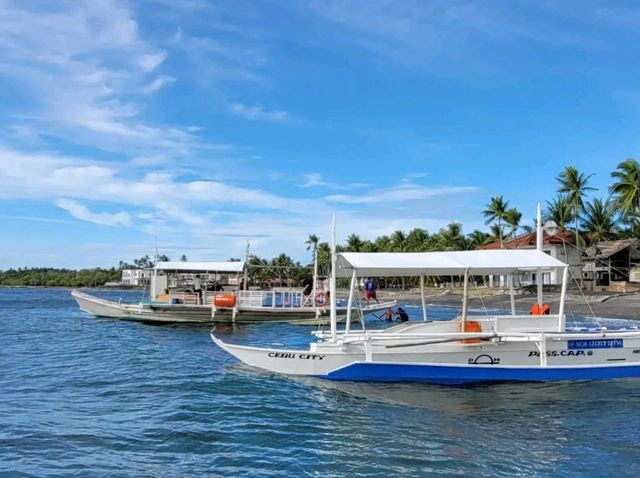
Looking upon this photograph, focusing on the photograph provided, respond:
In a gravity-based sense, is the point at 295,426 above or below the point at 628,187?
below

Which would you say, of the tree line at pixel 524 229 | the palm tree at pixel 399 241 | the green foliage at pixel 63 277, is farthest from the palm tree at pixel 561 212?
the green foliage at pixel 63 277

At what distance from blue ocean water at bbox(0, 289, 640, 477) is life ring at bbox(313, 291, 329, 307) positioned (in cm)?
1589

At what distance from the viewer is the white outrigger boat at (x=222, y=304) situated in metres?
32.2

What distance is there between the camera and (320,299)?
3334cm

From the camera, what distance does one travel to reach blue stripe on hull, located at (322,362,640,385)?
45.5ft

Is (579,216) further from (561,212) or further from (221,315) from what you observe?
(221,315)

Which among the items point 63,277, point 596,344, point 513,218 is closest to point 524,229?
point 513,218

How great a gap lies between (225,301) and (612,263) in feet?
146

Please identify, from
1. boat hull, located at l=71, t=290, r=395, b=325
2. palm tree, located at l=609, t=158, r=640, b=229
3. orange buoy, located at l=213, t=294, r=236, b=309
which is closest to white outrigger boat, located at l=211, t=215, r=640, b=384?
orange buoy, located at l=213, t=294, r=236, b=309

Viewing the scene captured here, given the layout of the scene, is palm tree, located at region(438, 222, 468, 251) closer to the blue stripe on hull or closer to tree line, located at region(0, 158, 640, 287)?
tree line, located at region(0, 158, 640, 287)

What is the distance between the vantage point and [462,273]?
49.7ft

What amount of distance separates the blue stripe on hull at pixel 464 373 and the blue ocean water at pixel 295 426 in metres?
0.23

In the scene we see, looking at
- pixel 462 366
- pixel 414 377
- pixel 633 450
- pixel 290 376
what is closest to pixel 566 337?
pixel 462 366

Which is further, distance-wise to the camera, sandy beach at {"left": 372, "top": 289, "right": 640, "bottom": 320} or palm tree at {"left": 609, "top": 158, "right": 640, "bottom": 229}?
palm tree at {"left": 609, "top": 158, "right": 640, "bottom": 229}
